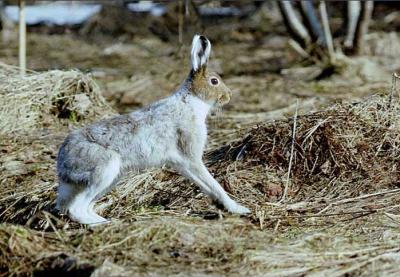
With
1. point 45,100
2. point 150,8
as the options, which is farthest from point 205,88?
point 150,8

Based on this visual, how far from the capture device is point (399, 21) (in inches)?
675

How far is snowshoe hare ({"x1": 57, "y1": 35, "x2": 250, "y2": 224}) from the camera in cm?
610

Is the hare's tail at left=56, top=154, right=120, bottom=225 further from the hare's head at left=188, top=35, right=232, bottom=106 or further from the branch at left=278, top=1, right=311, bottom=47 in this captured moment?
the branch at left=278, top=1, right=311, bottom=47

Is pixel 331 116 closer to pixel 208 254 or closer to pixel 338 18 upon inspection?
pixel 208 254

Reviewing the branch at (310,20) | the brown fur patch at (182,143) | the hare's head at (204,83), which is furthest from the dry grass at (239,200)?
the branch at (310,20)

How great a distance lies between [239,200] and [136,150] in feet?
3.39

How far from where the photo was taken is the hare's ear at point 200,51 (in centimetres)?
650

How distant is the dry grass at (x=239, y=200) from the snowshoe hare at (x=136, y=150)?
192mm

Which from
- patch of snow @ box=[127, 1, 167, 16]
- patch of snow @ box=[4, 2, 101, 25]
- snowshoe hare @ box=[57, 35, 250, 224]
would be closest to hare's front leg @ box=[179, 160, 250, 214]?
snowshoe hare @ box=[57, 35, 250, 224]

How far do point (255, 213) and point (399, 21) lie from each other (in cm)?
1165

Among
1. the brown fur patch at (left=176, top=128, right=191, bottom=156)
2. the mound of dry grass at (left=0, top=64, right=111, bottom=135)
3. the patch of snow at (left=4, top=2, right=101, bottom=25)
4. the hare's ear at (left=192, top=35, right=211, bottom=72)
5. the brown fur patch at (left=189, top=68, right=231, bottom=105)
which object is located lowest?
the patch of snow at (left=4, top=2, right=101, bottom=25)

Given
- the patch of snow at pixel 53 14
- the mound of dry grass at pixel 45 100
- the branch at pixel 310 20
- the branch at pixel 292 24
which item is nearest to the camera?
the mound of dry grass at pixel 45 100

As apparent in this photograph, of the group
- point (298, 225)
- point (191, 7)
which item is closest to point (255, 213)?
point (298, 225)

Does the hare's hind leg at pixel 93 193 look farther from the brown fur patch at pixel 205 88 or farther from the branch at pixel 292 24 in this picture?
the branch at pixel 292 24
